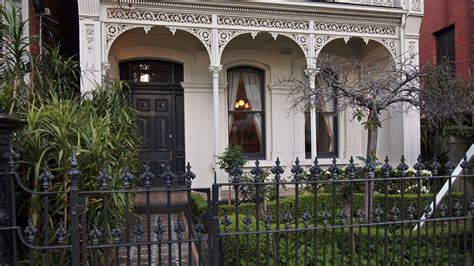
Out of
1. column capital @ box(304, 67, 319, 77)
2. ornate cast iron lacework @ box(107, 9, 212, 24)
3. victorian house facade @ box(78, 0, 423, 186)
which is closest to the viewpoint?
ornate cast iron lacework @ box(107, 9, 212, 24)

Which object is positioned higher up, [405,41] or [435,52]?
[435,52]

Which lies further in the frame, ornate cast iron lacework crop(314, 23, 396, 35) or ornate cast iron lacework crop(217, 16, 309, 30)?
ornate cast iron lacework crop(314, 23, 396, 35)

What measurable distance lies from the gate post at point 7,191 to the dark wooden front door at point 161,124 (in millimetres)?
5873

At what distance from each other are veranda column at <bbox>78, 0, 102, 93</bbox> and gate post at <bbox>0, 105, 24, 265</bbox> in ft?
14.0

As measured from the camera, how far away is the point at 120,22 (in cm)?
717

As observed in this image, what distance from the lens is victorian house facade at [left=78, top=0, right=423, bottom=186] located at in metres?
7.73

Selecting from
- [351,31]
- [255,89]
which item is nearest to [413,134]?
[351,31]

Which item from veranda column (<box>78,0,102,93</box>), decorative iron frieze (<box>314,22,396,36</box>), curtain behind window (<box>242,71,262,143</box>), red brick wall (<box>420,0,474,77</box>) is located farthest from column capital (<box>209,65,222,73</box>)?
red brick wall (<box>420,0,474,77</box>)

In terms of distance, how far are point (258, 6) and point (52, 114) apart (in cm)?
540

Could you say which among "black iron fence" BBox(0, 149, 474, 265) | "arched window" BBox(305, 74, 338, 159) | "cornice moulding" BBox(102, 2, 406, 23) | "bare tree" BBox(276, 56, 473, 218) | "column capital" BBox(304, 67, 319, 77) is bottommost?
"black iron fence" BBox(0, 149, 474, 265)

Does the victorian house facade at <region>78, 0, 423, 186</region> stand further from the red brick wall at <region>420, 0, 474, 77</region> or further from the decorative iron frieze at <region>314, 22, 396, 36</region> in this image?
the red brick wall at <region>420, 0, 474, 77</region>

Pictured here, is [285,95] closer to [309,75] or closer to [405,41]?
[309,75]

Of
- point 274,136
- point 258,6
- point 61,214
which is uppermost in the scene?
point 258,6

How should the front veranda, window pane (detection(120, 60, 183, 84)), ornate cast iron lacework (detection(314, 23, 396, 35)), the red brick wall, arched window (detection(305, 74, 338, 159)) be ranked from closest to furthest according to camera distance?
1. ornate cast iron lacework (detection(314, 23, 396, 35))
2. the front veranda
3. window pane (detection(120, 60, 183, 84))
4. arched window (detection(305, 74, 338, 159))
5. the red brick wall
